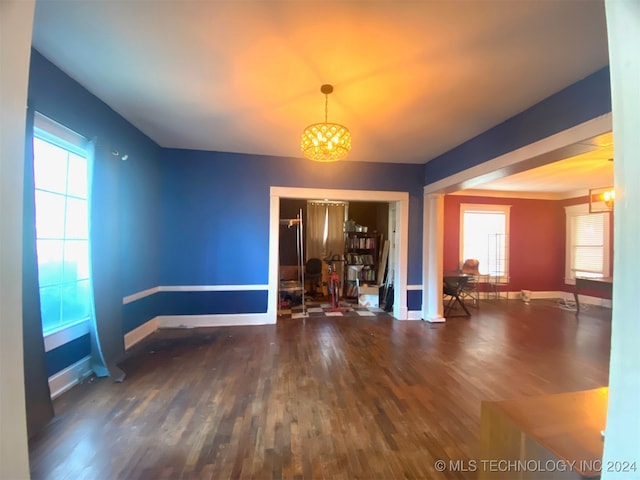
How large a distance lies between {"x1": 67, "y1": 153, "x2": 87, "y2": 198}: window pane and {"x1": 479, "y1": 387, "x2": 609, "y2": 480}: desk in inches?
136

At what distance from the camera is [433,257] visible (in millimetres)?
4559

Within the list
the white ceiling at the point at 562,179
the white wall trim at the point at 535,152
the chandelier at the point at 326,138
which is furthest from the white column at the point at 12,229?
the white ceiling at the point at 562,179

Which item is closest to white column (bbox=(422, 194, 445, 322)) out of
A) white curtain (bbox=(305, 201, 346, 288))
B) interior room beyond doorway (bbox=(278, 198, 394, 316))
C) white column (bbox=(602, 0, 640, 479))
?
interior room beyond doorway (bbox=(278, 198, 394, 316))

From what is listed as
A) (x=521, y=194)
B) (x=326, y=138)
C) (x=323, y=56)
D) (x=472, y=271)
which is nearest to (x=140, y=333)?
(x=326, y=138)

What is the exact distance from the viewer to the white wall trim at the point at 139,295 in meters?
3.18

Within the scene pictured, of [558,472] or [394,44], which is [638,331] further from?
[394,44]

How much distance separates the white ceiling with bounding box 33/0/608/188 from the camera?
5.30 feet

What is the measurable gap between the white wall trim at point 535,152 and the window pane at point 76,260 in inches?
168

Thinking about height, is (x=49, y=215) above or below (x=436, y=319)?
above

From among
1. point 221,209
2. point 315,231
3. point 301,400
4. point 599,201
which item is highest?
point 599,201

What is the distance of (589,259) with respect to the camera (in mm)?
6113

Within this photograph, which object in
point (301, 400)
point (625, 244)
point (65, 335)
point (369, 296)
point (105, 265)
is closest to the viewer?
point (625, 244)

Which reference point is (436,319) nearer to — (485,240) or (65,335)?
(485,240)

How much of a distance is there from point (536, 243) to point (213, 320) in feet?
24.4
